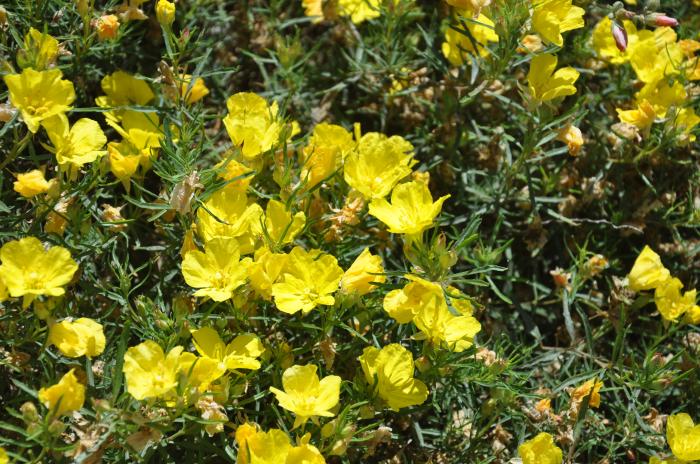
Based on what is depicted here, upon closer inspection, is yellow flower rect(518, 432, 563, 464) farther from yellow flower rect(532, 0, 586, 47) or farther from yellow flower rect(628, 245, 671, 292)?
yellow flower rect(532, 0, 586, 47)

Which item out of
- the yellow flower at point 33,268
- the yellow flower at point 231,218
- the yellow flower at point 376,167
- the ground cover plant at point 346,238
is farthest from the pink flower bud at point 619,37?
the yellow flower at point 33,268

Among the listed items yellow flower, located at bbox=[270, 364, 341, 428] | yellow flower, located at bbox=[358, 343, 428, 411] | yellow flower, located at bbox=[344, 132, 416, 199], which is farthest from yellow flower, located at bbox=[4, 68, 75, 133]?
yellow flower, located at bbox=[358, 343, 428, 411]

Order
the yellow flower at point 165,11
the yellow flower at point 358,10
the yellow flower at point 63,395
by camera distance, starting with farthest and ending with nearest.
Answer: the yellow flower at point 358,10 < the yellow flower at point 165,11 < the yellow flower at point 63,395

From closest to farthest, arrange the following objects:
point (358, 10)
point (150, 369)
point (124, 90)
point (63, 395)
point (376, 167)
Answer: point (63, 395) < point (150, 369) < point (376, 167) < point (124, 90) < point (358, 10)

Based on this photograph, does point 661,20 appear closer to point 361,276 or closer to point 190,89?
point 361,276

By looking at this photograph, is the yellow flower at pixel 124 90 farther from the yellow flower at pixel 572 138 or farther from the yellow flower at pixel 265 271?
the yellow flower at pixel 572 138

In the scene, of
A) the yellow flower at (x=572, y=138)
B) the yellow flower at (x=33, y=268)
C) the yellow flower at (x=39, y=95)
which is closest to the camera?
the yellow flower at (x=33, y=268)

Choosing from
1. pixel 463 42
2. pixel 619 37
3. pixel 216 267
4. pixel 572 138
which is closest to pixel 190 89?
pixel 216 267
